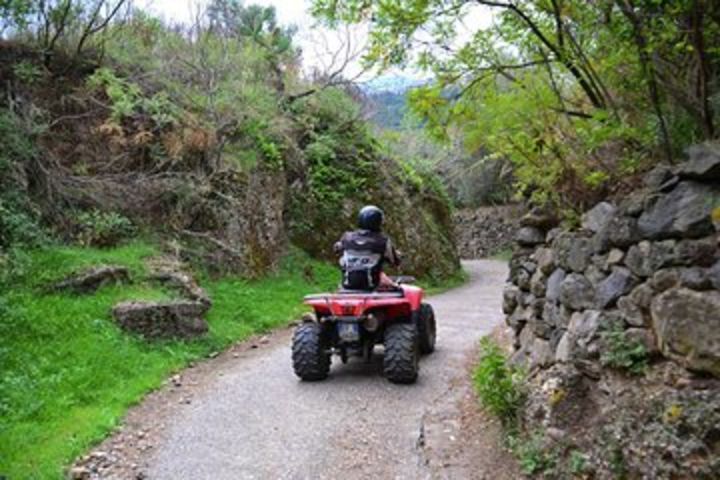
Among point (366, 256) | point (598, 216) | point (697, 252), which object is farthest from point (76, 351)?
point (697, 252)

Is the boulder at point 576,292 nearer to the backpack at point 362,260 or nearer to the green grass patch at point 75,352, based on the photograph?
the backpack at point 362,260

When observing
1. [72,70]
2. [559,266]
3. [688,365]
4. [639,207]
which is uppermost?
[72,70]

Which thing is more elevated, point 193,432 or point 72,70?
point 72,70

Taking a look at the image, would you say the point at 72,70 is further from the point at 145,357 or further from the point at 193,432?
the point at 193,432

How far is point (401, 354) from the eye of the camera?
645 centimetres

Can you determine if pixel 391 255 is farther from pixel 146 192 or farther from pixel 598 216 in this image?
pixel 146 192

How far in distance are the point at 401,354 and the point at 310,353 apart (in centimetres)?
96

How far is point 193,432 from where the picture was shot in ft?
18.1

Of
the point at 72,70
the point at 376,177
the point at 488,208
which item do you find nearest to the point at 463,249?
the point at 488,208

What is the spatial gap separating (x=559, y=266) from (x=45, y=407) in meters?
4.70

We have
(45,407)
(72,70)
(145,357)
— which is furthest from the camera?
(72,70)

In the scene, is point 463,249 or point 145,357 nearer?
point 145,357

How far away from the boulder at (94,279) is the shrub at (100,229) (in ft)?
4.30

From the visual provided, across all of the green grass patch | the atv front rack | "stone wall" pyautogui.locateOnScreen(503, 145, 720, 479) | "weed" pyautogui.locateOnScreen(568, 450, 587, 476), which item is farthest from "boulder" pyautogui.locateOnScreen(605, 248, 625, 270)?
the green grass patch
